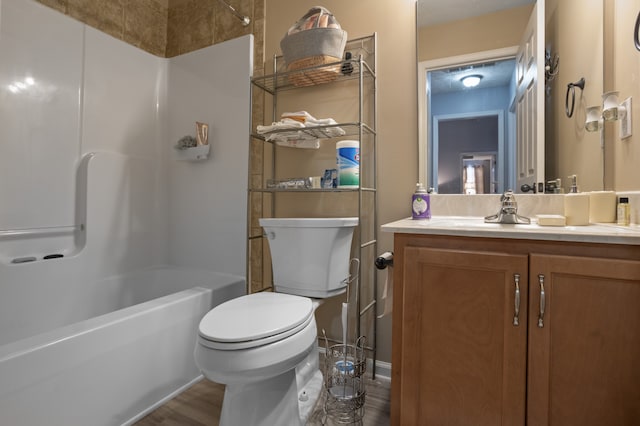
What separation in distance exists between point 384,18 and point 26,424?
222cm

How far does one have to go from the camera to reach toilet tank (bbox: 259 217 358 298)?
1.48 meters

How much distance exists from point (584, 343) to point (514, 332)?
0.16 meters

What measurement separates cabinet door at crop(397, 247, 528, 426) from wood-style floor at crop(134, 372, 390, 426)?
37 cm

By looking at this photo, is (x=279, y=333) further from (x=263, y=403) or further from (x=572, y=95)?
(x=572, y=95)

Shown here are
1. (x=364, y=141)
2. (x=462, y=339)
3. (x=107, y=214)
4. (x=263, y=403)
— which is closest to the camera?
(x=462, y=339)

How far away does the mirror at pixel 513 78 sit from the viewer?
1300 mm

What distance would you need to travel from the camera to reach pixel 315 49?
1597 mm

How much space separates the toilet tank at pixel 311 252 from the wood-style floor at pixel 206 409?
506 mm

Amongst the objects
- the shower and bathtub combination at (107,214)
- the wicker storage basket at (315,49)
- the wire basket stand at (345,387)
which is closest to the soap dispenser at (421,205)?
the wire basket stand at (345,387)

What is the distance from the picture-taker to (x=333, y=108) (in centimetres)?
183

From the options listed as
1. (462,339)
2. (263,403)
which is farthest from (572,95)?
(263,403)

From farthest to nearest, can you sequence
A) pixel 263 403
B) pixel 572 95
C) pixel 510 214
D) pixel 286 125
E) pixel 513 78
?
pixel 286 125 → pixel 513 78 → pixel 572 95 → pixel 510 214 → pixel 263 403

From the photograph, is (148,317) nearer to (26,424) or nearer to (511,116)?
(26,424)

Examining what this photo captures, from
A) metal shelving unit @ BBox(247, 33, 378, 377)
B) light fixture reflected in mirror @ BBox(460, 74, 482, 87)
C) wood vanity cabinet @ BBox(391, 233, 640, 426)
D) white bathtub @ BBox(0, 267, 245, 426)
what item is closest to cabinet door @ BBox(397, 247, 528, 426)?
wood vanity cabinet @ BBox(391, 233, 640, 426)
